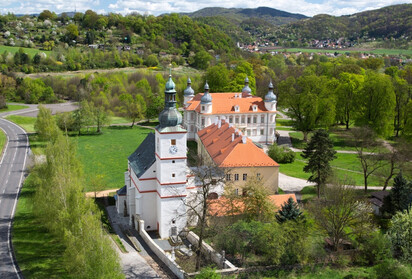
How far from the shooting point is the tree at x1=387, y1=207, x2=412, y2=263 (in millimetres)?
28322

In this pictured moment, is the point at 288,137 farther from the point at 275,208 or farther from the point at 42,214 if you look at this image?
the point at 42,214

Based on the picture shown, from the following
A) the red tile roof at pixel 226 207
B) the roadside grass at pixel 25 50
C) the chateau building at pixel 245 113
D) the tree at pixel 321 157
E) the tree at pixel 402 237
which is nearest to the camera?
→ the tree at pixel 402 237

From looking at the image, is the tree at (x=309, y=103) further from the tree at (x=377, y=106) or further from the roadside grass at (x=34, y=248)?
the roadside grass at (x=34, y=248)

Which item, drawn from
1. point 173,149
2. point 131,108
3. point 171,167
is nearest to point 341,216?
point 171,167

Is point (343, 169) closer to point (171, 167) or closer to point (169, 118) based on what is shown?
point (171, 167)

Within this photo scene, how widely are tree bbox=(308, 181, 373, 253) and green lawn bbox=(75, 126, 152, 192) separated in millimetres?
21622

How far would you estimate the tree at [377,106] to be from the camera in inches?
2430

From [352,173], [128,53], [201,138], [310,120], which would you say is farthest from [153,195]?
[128,53]

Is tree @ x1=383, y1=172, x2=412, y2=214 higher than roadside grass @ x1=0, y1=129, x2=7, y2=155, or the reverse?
tree @ x1=383, y1=172, x2=412, y2=214

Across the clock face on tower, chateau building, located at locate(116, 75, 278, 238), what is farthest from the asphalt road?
the clock face on tower

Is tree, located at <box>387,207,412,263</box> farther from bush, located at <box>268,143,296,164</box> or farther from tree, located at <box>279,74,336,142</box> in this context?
tree, located at <box>279,74,336,142</box>

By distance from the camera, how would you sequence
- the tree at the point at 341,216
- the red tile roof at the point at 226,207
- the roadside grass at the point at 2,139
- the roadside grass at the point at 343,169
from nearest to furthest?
1. the tree at the point at 341,216
2. the red tile roof at the point at 226,207
3. the roadside grass at the point at 343,169
4. the roadside grass at the point at 2,139

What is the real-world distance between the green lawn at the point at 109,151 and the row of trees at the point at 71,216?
9.96 meters

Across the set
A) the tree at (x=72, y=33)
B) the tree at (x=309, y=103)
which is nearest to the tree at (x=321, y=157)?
the tree at (x=309, y=103)
